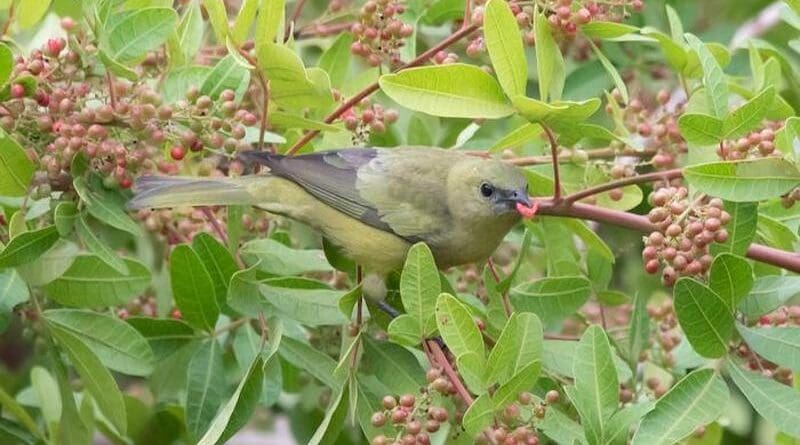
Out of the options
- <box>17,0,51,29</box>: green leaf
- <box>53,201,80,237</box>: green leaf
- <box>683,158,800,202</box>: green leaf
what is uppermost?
<box>17,0,51,29</box>: green leaf

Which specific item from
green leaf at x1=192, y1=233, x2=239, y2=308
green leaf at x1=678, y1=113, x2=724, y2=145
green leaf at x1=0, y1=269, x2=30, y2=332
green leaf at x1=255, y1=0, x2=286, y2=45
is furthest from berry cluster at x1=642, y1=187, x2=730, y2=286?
green leaf at x1=0, y1=269, x2=30, y2=332

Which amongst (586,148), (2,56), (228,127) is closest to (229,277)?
(228,127)

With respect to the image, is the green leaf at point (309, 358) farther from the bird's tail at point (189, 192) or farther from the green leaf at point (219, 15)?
the green leaf at point (219, 15)

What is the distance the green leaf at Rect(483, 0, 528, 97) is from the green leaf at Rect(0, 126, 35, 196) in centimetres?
112

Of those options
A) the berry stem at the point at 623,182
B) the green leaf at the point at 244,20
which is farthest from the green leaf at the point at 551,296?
the green leaf at the point at 244,20

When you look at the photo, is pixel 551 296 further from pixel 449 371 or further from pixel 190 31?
pixel 190 31

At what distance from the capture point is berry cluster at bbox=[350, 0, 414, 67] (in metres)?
3.57

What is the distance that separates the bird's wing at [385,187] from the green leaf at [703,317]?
1.02 metres

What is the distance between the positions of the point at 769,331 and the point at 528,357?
1.86 feet

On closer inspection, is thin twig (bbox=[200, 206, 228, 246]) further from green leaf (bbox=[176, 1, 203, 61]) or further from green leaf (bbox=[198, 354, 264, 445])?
green leaf (bbox=[198, 354, 264, 445])

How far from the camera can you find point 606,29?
3.42m

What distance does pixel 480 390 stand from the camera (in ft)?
9.87

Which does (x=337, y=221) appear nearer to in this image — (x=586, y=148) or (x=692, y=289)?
(x=586, y=148)

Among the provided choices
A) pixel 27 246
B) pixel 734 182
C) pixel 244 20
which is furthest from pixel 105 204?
pixel 734 182
